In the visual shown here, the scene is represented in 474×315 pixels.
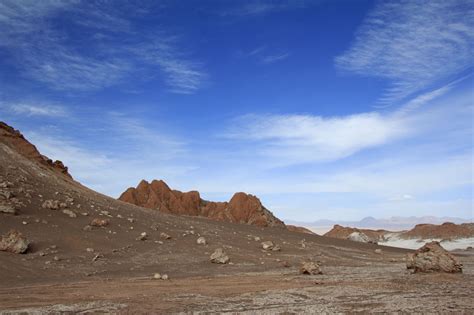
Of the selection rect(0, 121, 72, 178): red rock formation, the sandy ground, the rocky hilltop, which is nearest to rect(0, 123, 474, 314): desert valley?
the sandy ground

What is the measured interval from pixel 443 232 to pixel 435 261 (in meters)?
72.3

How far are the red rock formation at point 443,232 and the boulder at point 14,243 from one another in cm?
7499

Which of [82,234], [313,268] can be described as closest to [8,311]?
[313,268]

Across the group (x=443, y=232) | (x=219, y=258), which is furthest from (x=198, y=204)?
(x=443, y=232)

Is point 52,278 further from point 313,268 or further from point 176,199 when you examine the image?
point 176,199

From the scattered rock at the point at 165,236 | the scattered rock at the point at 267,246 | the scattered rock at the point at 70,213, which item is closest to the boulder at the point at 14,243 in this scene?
the scattered rock at the point at 70,213

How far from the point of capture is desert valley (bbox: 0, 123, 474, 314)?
13.1 meters

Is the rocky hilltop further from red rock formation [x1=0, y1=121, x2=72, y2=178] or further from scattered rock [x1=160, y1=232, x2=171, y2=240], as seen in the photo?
scattered rock [x1=160, y1=232, x2=171, y2=240]

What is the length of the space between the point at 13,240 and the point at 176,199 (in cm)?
4052

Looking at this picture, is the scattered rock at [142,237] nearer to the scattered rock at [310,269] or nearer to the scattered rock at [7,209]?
the scattered rock at [7,209]

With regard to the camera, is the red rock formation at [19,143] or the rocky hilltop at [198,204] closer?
the red rock formation at [19,143]

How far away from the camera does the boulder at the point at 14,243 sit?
22.6 m

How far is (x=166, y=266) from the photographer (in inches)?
977

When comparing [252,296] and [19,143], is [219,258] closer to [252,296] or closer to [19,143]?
[252,296]
